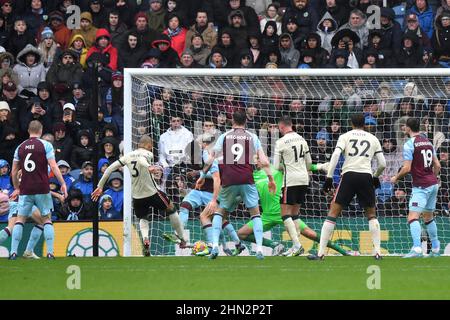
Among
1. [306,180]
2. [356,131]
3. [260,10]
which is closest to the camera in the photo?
[356,131]

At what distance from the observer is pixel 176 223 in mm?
19562

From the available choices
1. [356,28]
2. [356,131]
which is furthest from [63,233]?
[356,28]

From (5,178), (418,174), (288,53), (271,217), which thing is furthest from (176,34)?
(418,174)

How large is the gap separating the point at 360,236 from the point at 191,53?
5.86 meters

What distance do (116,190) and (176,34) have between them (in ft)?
14.9

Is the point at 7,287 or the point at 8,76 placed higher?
the point at 8,76

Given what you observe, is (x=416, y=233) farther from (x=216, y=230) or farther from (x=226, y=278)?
(x=226, y=278)

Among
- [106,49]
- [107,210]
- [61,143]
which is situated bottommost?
[107,210]

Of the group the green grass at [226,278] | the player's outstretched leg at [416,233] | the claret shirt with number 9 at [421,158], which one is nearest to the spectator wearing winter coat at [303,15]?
the claret shirt with number 9 at [421,158]

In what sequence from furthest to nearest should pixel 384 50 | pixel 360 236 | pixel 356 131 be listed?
pixel 384 50
pixel 360 236
pixel 356 131

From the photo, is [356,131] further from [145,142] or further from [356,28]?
Answer: [356,28]

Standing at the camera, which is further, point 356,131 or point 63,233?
point 63,233

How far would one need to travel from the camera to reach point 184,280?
13906 mm

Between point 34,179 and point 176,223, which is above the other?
point 34,179
